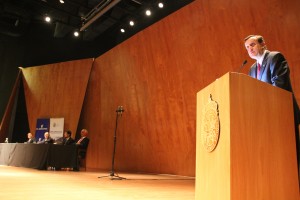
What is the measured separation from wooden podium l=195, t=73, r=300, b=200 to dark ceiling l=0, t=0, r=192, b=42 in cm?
575

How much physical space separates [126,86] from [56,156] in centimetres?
236

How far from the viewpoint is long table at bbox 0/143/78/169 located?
6.70 meters

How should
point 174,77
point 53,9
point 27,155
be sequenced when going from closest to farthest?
point 174,77 < point 27,155 < point 53,9

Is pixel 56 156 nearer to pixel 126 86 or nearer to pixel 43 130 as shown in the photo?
pixel 126 86

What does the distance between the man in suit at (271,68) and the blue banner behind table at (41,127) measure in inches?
331

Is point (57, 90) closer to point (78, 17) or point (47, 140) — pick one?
point (78, 17)

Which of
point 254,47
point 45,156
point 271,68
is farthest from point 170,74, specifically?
point 271,68

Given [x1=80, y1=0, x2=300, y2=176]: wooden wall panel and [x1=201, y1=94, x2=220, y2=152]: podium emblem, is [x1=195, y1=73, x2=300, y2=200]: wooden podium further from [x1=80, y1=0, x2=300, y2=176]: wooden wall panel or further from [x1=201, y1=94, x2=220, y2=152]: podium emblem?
[x1=80, y1=0, x2=300, y2=176]: wooden wall panel

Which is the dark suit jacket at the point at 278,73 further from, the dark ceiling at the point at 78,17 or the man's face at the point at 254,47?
the dark ceiling at the point at 78,17

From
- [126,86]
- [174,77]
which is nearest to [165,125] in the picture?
[174,77]

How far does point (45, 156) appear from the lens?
6703 mm

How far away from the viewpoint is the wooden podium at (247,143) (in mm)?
1482

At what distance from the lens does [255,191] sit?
58.8 inches

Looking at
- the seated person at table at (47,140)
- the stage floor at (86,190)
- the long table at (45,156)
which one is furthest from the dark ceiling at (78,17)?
the stage floor at (86,190)
